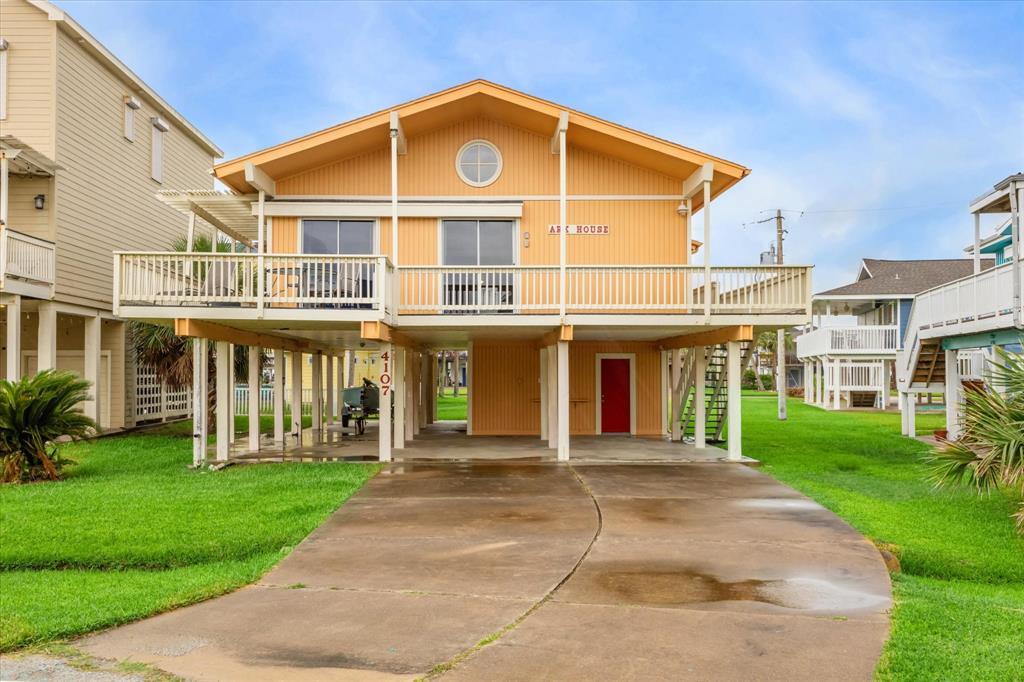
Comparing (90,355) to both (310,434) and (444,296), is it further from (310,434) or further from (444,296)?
(444,296)

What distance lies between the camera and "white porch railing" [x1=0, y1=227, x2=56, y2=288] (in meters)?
15.6

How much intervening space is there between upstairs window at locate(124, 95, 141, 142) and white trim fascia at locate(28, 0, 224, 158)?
0.48 metres

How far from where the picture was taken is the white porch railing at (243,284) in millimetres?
13352

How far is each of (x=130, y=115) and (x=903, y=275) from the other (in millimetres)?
33640

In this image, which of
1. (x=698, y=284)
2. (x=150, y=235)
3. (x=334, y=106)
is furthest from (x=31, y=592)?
(x=334, y=106)

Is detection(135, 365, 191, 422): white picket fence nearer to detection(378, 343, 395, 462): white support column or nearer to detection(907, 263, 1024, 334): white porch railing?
detection(378, 343, 395, 462): white support column

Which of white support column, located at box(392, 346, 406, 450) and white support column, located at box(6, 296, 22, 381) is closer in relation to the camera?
white support column, located at box(6, 296, 22, 381)

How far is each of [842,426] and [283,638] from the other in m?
22.8

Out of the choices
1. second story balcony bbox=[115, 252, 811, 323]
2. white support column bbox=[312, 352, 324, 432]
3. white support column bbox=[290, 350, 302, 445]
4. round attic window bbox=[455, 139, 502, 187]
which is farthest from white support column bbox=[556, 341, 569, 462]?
white support column bbox=[312, 352, 324, 432]

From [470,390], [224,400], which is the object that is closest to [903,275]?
[470,390]

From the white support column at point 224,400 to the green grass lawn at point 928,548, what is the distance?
34.8 feet

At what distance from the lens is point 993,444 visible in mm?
8969

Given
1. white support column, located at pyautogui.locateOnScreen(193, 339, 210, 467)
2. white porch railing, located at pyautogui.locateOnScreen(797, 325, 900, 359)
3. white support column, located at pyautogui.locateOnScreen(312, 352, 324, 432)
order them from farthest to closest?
white porch railing, located at pyautogui.locateOnScreen(797, 325, 900, 359)
white support column, located at pyautogui.locateOnScreen(312, 352, 324, 432)
white support column, located at pyautogui.locateOnScreen(193, 339, 210, 467)

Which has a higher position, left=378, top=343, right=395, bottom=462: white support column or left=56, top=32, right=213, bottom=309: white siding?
left=56, top=32, right=213, bottom=309: white siding
